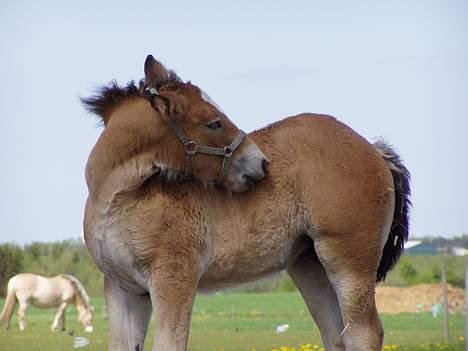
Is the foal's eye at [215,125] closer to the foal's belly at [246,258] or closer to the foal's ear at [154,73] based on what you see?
the foal's ear at [154,73]

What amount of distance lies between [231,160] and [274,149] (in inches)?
27.6

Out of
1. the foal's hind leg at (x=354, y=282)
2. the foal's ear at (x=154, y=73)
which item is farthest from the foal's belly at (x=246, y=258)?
the foal's ear at (x=154, y=73)

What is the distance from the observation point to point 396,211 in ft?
28.3

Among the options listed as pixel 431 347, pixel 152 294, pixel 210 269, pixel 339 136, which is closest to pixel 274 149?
pixel 339 136

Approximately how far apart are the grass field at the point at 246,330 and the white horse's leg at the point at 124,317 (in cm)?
557

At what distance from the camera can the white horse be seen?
24.1 meters

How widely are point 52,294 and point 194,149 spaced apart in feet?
63.4

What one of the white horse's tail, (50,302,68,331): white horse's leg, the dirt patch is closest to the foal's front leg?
the white horse's tail

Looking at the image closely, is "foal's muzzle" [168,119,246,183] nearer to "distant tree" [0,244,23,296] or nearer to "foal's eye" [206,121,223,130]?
"foal's eye" [206,121,223,130]

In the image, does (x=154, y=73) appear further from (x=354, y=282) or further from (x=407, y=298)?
(x=407, y=298)

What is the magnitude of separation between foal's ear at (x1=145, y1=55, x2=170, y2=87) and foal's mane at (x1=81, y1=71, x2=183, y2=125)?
0.06 feet

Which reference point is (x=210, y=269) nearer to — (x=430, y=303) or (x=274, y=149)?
(x=274, y=149)

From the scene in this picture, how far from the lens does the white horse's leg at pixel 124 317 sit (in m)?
7.64

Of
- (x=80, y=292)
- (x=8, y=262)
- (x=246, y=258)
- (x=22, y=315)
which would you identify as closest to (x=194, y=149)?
(x=246, y=258)
